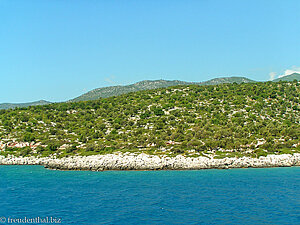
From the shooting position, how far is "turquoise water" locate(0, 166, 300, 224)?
76.9ft

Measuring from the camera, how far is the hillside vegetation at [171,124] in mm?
58531

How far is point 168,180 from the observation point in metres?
38.0

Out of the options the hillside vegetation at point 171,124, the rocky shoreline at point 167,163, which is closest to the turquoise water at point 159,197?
the rocky shoreline at point 167,163

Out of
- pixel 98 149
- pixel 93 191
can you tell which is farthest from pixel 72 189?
pixel 98 149

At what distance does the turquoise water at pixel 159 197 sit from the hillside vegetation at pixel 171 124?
1386cm

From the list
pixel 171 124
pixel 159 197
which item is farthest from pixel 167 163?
pixel 171 124

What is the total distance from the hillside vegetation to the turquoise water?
45.5 ft

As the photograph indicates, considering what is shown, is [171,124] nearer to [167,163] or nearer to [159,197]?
[167,163]

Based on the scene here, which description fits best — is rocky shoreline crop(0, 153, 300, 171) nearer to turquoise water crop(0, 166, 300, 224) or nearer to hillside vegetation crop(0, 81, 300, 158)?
turquoise water crop(0, 166, 300, 224)

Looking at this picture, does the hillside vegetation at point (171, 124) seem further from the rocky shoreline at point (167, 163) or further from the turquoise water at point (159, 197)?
the turquoise water at point (159, 197)

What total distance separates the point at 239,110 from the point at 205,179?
159 ft

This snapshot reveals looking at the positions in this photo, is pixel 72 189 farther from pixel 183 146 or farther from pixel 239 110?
pixel 239 110

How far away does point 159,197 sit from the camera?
97.4ft

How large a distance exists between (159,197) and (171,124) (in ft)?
149
